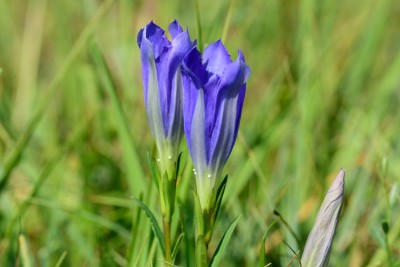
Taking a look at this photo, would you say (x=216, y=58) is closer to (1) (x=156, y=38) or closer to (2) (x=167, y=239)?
(1) (x=156, y=38)

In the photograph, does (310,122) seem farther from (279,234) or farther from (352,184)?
(279,234)

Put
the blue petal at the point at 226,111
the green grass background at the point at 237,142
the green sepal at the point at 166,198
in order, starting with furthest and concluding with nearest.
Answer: the green grass background at the point at 237,142 → the green sepal at the point at 166,198 → the blue petal at the point at 226,111

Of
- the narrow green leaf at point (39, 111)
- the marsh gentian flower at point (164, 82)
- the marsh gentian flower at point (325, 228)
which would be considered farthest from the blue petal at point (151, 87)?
the narrow green leaf at point (39, 111)

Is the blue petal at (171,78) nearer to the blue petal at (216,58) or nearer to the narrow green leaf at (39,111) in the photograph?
the blue petal at (216,58)

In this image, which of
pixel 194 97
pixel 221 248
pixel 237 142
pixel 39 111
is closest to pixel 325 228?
pixel 221 248

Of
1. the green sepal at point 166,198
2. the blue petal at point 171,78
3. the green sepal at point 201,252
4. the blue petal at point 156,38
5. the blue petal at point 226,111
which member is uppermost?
the blue petal at point 156,38

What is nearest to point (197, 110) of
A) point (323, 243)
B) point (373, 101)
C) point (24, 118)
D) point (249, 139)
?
point (323, 243)
